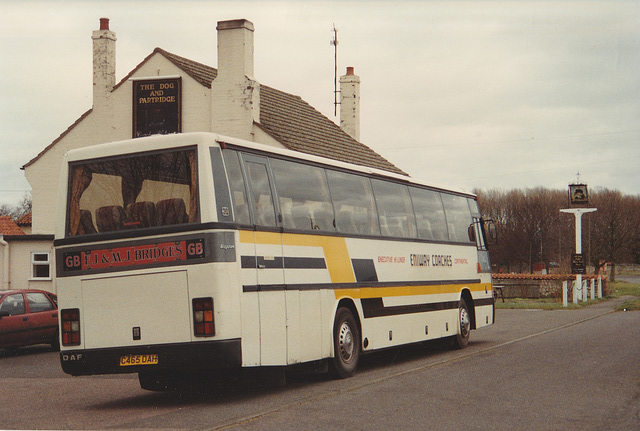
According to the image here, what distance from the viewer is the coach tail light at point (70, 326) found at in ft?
35.7

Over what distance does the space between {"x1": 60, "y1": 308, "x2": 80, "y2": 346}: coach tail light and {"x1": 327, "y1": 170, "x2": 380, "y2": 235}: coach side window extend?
422 centimetres

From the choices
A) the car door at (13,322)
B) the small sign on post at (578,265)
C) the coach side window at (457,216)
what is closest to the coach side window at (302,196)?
the coach side window at (457,216)

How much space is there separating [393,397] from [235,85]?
758 inches


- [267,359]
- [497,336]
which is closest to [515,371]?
[267,359]

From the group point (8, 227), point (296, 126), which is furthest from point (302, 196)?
point (8, 227)

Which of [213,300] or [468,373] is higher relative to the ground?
[213,300]

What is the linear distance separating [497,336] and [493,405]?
11728 millimetres

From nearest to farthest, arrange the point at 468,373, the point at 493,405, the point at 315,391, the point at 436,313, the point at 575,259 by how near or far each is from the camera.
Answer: the point at 493,405 → the point at 315,391 → the point at 468,373 → the point at 436,313 → the point at 575,259

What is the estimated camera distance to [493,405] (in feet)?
31.7

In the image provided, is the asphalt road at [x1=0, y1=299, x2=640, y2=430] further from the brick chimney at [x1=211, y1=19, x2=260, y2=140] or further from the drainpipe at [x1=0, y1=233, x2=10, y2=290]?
the drainpipe at [x1=0, y1=233, x2=10, y2=290]

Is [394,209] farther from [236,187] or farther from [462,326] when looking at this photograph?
[236,187]

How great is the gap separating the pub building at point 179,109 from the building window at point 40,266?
93 cm

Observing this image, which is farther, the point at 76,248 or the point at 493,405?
the point at 76,248

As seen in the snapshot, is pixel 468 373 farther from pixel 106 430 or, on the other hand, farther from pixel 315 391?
pixel 106 430
